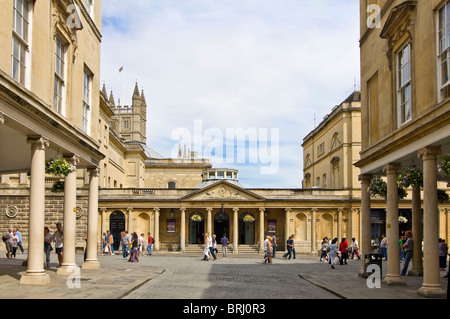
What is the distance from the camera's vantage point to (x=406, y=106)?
17688 millimetres

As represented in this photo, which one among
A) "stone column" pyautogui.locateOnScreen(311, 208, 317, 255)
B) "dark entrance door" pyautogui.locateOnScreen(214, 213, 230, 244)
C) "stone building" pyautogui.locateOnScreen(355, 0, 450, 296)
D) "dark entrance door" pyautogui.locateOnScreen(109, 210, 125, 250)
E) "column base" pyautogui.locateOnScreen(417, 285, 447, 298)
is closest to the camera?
"column base" pyautogui.locateOnScreen(417, 285, 447, 298)

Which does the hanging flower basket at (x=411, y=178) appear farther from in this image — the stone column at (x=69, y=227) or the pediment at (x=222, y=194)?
the pediment at (x=222, y=194)

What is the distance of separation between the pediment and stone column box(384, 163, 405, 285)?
38301 mm

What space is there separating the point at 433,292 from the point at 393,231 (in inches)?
154

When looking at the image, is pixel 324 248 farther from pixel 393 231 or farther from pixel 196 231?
pixel 196 231

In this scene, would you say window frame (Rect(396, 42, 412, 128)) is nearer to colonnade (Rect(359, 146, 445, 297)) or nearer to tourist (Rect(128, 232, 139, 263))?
colonnade (Rect(359, 146, 445, 297))

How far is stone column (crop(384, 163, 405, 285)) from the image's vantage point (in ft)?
60.6

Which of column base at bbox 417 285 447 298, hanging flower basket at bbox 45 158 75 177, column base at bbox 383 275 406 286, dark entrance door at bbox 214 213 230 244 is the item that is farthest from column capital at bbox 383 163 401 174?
dark entrance door at bbox 214 213 230 244

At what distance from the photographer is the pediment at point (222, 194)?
57.1 meters

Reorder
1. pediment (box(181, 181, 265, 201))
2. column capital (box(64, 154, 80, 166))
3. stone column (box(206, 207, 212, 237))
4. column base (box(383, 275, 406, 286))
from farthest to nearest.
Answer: pediment (box(181, 181, 265, 201)) → stone column (box(206, 207, 212, 237)) → column capital (box(64, 154, 80, 166)) → column base (box(383, 275, 406, 286))

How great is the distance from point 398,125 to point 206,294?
7.98m

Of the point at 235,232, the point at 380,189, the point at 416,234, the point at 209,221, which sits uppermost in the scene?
the point at 380,189

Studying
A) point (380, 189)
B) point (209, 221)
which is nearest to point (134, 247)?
point (380, 189)

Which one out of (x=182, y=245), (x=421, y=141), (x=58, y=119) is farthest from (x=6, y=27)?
(x=182, y=245)
